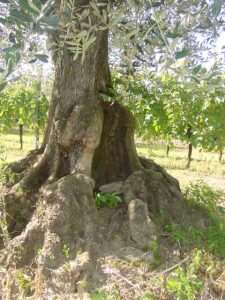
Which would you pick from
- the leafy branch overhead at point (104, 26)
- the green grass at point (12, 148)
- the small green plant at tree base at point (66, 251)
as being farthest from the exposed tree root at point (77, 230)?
the leafy branch overhead at point (104, 26)

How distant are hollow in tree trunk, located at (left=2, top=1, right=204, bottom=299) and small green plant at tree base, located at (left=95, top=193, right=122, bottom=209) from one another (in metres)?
0.11

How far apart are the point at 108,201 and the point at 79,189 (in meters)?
0.61

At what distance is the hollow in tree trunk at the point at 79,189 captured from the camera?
3.81 meters

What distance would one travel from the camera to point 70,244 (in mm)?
3955

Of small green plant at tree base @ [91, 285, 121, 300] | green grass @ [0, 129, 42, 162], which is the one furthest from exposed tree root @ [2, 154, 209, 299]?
green grass @ [0, 129, 42, 162]

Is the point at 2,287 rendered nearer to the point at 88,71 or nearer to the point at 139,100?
the point at 88,71

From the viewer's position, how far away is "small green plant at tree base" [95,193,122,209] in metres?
4.73

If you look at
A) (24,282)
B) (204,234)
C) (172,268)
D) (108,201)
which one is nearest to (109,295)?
(172,268)

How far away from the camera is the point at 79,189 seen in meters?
4.29

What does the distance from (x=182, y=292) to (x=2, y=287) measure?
5.28ft

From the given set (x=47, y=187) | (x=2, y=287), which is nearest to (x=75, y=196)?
(x=47, y=187)

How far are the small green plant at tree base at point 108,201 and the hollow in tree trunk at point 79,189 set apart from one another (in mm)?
111

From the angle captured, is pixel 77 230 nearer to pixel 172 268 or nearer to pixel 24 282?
pixel 24 282

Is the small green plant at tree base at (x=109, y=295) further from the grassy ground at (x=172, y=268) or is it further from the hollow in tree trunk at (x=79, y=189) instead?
the hollow in tree trunk at (x=79, y=189)
